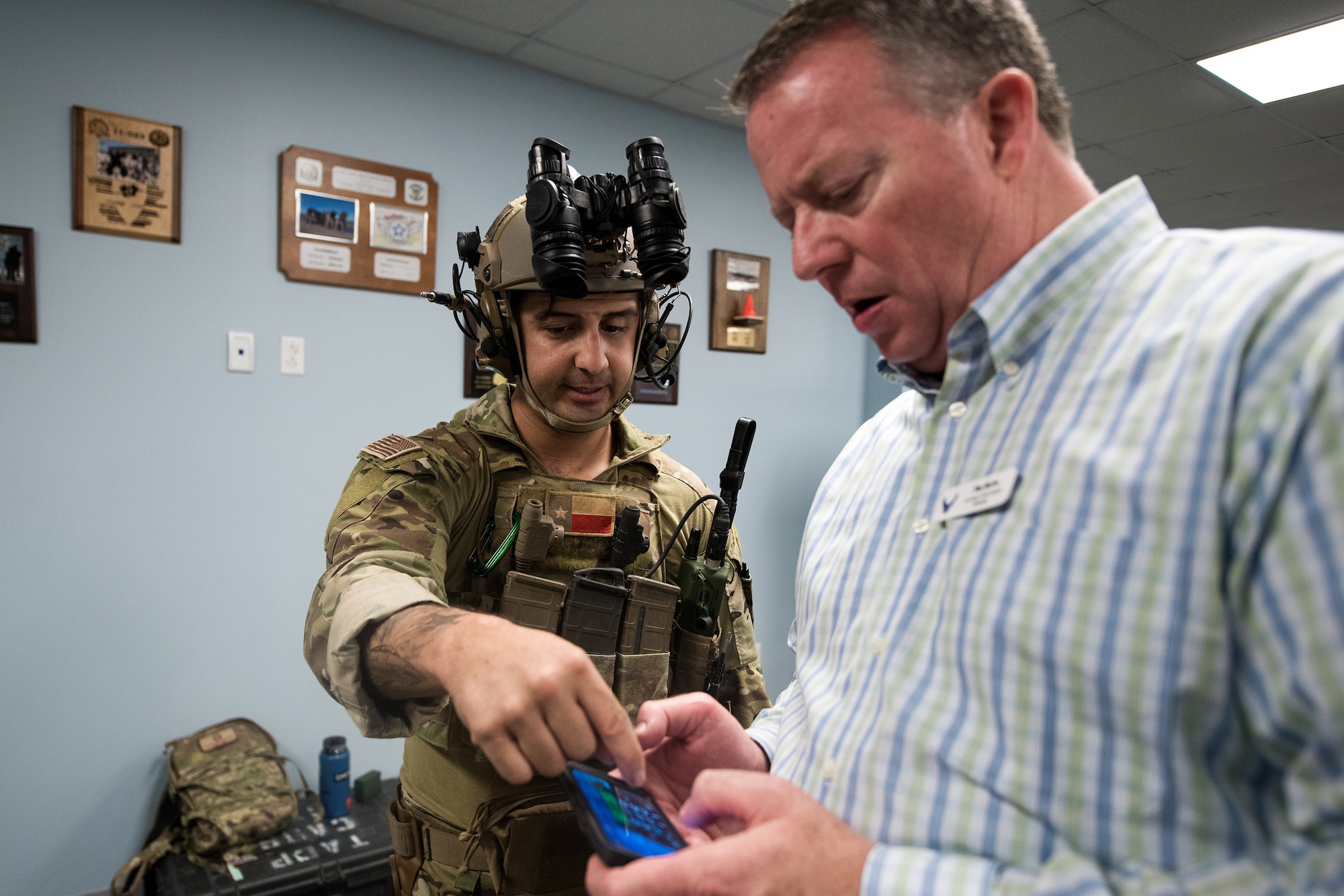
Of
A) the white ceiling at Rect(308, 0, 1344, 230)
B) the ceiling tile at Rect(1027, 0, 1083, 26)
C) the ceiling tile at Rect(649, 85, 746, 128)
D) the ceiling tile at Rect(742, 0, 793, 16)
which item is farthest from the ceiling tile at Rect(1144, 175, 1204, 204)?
the ceiling tile at Rect(742, 0, 793, 16)

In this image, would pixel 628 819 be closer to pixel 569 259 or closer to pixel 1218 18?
pixel 569 259

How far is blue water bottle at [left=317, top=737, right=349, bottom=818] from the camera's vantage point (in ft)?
8.18

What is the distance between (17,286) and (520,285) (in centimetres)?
166

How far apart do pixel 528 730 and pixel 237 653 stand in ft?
7.49

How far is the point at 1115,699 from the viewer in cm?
53

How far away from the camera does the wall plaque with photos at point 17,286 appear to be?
2184 mm

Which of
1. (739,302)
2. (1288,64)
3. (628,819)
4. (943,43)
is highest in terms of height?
(1288,64)

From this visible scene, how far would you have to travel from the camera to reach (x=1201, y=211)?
15.3 ft

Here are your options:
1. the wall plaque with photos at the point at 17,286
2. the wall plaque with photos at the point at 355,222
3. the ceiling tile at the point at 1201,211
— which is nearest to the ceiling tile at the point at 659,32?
the wall plaque with photos at the point at 355,222

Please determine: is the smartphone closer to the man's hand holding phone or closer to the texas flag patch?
the man's hand holding phone

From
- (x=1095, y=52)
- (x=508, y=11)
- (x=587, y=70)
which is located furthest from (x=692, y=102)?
(x=1095, y=52)

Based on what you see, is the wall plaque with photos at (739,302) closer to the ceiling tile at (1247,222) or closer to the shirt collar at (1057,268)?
the shirt collar at (1057,268)

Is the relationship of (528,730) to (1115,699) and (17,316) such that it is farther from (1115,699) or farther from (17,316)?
(17,316)

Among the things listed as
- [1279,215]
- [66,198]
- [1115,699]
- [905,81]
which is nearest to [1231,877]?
[1115,699]
